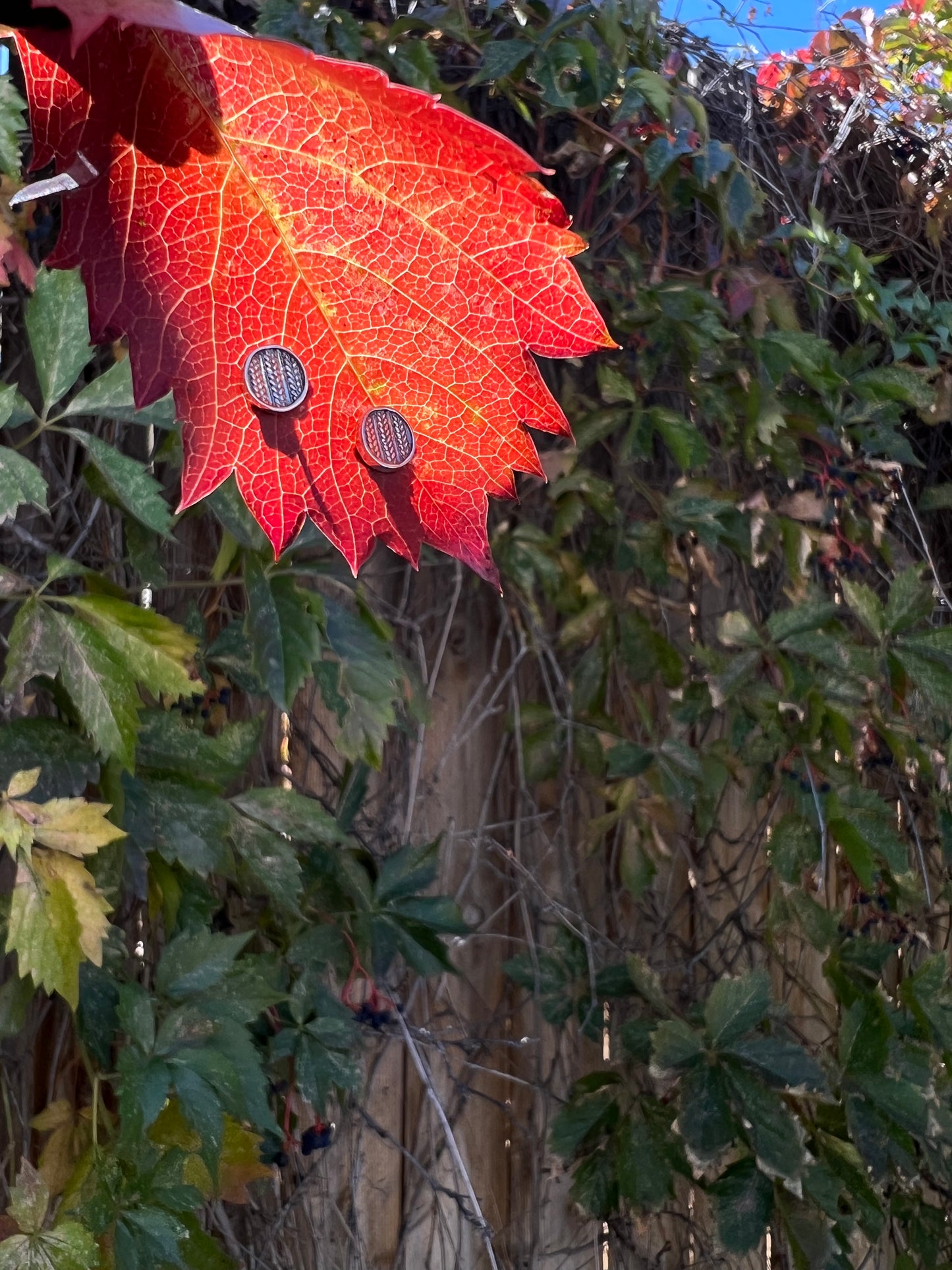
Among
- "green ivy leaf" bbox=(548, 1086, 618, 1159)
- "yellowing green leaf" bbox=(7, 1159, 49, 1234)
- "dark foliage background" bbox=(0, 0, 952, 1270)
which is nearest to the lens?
"yellowing green leaf" bbox=(7, 1159, 49, 1234)

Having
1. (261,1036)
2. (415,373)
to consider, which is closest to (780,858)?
(261,1036)

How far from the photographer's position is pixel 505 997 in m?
1.64

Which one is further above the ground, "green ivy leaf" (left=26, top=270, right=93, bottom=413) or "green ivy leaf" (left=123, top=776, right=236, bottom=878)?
"green ivy leaf" (left=26, top=270, right=93, bottom=413)

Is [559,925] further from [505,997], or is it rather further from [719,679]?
[719,679]

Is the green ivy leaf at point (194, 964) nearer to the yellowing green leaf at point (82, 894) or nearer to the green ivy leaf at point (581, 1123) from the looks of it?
the yellowing green leaf at point (82, 894)

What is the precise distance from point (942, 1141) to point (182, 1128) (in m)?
0.98

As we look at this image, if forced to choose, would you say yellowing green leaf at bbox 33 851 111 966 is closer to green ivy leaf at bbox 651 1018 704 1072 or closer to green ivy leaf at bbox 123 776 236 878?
green ivy leaf at bbox 123 776 236 878

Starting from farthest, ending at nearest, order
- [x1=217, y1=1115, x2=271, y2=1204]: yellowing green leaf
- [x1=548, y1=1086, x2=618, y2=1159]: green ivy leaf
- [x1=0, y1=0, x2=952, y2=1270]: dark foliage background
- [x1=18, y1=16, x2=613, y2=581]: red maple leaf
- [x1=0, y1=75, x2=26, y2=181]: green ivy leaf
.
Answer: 1. [x1=548, y1=1086, x2=618, y2=1159]: green ivy leaf
2. [x1=217, y1=1115, x2=271, y2=1204]: yellowing green leaf
3. [x1=0, y1=0, x2=952, y2=1270]: dark foliage background
4. [x1=0, y1=75, x2=26, y2=181]: green ivy leaf
5. [x1=18, y1=16, x2=613, y2=581]: red maple leaf

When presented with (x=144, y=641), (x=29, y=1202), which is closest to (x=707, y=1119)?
(x=29, y=1202)

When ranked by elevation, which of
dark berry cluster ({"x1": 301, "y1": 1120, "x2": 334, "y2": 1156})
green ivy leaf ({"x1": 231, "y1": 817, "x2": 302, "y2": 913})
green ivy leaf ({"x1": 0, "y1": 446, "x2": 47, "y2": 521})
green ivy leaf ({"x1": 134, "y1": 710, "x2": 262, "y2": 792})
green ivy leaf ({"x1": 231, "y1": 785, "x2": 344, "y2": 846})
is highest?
green ivy leaf ({"x1": 0, "y1": 446, "x2": 47, "y2": 521})

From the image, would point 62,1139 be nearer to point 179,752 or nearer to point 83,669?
point 179,752

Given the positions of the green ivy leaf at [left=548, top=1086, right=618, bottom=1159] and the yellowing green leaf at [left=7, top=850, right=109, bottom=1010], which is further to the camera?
the green ivy leaf at [left=548, top=1086, right=618, bottom=1159]

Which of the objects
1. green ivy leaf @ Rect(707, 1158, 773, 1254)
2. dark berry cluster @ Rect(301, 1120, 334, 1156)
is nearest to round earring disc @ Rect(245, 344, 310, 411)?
dark berry cluster @ Rect(301, 1120, 334, 1156)

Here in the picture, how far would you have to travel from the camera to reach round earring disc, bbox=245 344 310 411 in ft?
0.76
